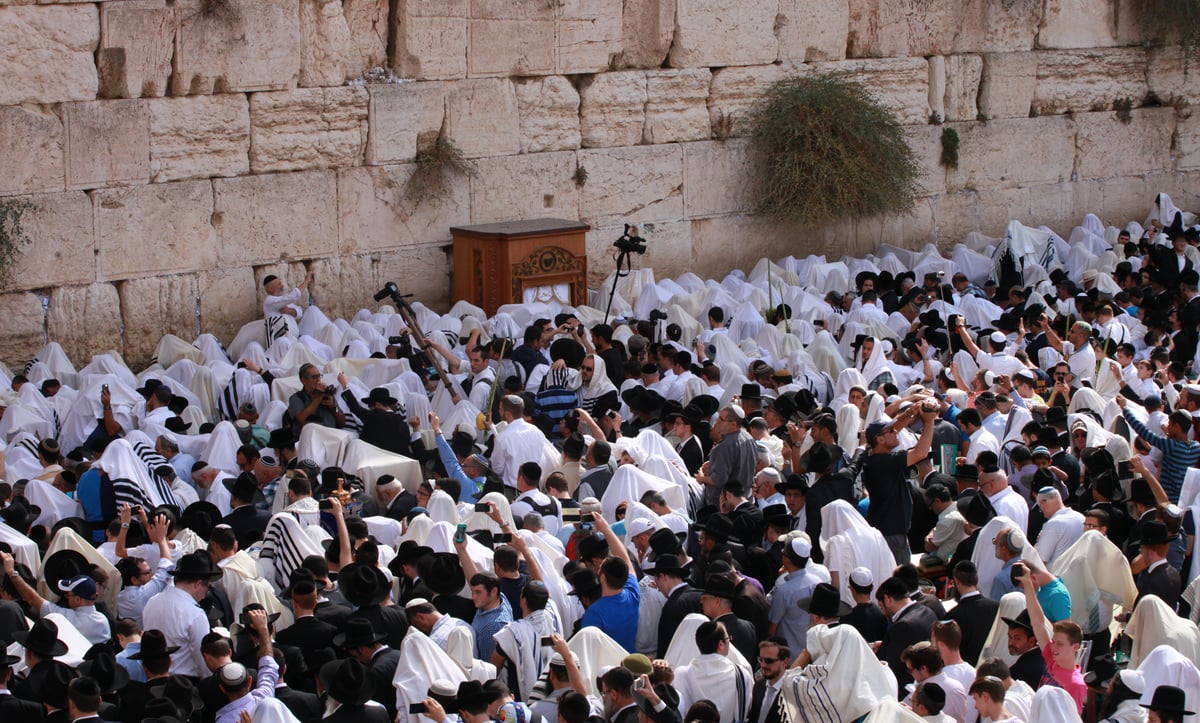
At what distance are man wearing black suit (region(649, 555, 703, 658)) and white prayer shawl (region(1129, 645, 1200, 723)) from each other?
77.8 inches

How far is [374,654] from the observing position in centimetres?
664

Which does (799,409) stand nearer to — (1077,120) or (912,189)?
(912,189)

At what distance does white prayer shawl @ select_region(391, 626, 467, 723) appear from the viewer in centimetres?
633

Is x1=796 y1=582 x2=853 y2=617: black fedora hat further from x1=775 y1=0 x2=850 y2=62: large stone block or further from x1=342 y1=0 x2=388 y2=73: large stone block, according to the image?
x1=775 y1=0 x2=850 y2=62: large stone block

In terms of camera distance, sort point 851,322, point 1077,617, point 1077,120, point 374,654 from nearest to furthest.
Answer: point 374,654 < point 1077,617 < point 851,322 < point 1077,120

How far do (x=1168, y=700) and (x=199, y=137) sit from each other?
973 cm

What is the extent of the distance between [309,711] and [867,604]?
2.59 meters

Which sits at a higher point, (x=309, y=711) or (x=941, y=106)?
(x=941, y=106)

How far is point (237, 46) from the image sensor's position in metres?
13.3

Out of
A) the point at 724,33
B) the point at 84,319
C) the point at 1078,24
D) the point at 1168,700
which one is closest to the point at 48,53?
the point at 84,319

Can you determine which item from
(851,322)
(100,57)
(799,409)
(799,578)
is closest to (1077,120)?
(851,322)

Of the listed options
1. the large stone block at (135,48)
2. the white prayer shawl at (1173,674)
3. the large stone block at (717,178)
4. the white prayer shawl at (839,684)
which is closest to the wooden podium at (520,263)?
the large stone block at (717,178)

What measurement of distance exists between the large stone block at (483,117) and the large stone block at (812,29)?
3411 millimetres

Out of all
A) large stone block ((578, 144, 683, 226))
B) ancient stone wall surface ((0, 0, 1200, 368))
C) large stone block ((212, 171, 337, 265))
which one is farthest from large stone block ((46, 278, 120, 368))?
large stone block ((578, 144, 683, 226))
